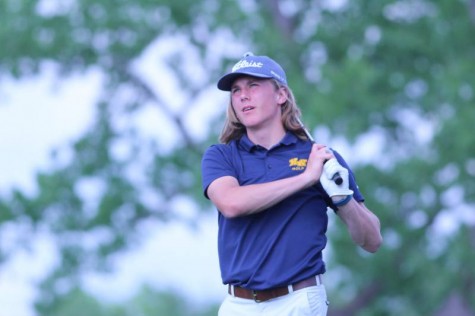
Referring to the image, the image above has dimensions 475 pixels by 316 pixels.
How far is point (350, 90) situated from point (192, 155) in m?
4.07

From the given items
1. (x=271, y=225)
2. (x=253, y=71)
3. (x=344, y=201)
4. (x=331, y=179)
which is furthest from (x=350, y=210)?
(x=253, y=71)

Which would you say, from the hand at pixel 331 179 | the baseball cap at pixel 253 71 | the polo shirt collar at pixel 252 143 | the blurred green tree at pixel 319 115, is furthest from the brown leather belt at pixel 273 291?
the blurred green tree at pixel 319 115

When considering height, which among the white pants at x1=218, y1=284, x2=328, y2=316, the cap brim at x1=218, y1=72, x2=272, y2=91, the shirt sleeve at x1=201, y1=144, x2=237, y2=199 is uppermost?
the cap brim at x1=218, y1=72, x2=272, y2=91

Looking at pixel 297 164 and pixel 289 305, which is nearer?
pixel 289 305

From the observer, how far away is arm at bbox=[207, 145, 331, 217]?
4.76 metres

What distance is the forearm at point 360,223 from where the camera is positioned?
4.93 m

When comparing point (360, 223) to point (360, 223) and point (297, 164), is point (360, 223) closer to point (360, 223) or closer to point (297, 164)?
point (360, 223)

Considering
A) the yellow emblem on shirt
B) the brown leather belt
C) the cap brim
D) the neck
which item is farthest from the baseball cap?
the brown leather belt

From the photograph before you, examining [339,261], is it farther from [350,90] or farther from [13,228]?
[13,228]

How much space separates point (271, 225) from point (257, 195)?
0.21m

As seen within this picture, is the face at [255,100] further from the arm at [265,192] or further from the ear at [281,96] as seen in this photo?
the arm at [265,192]

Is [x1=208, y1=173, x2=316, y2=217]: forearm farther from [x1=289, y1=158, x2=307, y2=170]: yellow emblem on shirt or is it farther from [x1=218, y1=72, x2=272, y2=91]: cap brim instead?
[x1=218, y1=72, x2=272, y2=91]: cap brim

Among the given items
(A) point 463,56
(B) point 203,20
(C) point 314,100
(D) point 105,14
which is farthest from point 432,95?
(D) point 105,14

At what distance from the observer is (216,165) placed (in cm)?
505
